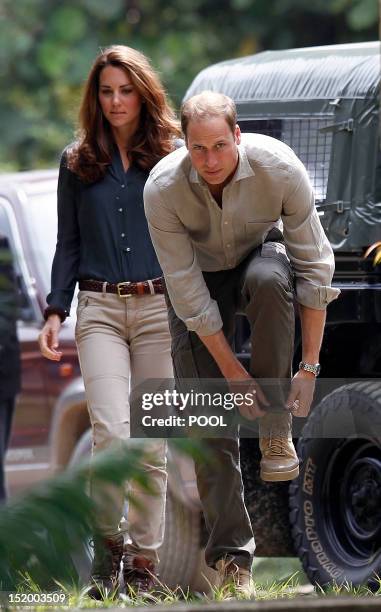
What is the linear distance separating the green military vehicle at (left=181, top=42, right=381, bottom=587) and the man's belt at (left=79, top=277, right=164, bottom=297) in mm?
736

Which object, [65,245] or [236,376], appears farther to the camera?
[65,245]

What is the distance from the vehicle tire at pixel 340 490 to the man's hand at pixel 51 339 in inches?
40.6

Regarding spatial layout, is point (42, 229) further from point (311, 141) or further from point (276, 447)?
point (276, 447)

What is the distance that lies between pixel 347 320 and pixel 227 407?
941 millimetres

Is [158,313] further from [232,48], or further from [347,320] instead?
[232,48]

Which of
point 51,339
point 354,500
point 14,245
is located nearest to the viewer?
point 51,339

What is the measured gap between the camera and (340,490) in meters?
6.28

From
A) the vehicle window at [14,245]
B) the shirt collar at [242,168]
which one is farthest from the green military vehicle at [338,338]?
the vehicle window at [14,245]

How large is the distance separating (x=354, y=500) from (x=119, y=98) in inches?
70.1

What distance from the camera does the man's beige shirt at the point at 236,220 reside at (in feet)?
16.9

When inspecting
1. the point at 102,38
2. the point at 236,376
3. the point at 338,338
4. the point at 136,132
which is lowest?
the point at 102,38

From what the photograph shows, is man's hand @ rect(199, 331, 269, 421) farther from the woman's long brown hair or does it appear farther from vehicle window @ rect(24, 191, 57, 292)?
vehicle window @ rect(24, 191, 57, 292)

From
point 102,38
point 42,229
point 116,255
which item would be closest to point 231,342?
point 116,255

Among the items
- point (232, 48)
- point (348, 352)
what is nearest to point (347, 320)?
point (348, 352)
